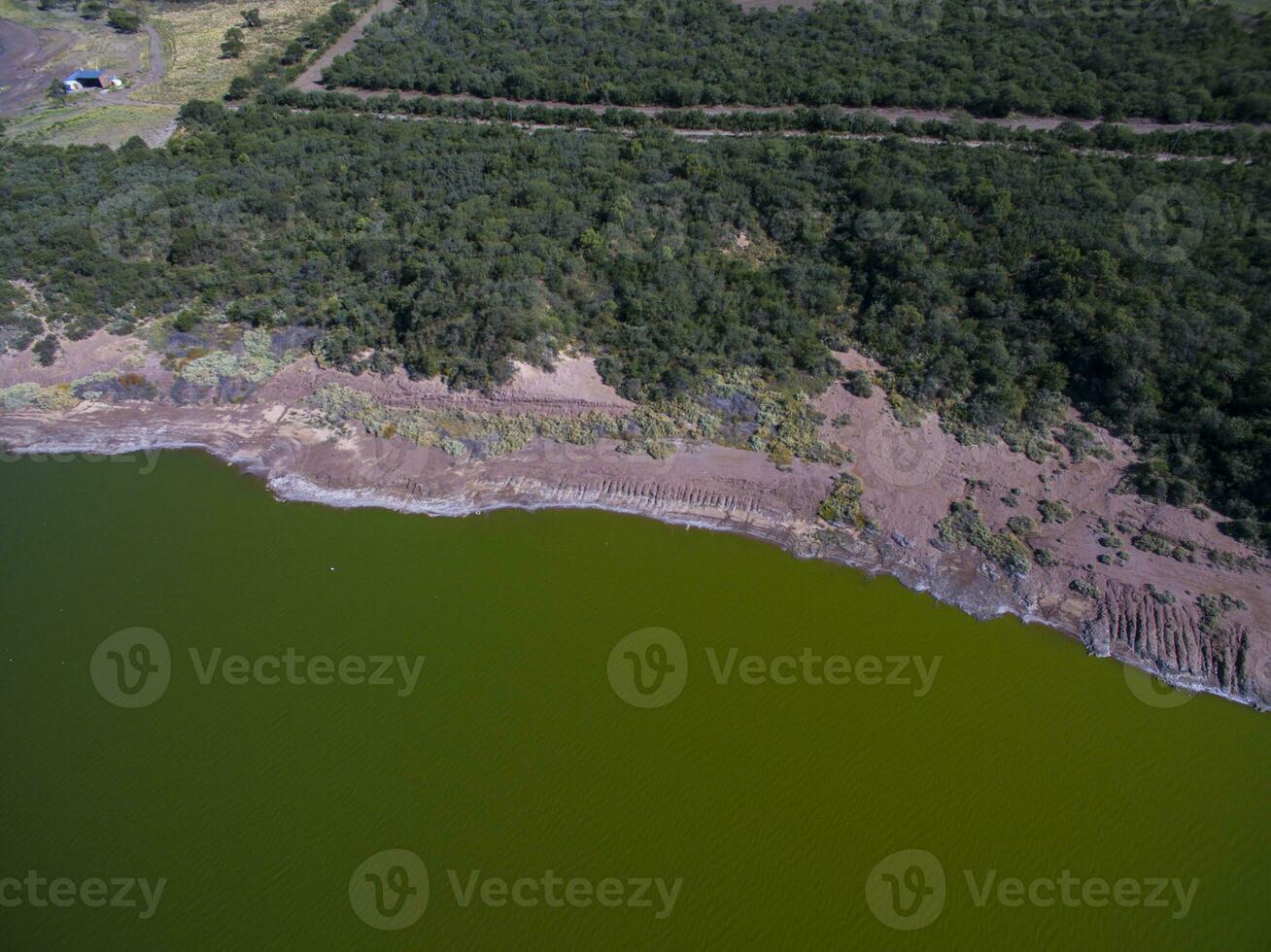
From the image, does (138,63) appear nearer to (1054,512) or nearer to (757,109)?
(757,109)

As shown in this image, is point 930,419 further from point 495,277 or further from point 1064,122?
point 1064,122

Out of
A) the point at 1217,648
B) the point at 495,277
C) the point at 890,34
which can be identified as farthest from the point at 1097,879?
the point at 890,34

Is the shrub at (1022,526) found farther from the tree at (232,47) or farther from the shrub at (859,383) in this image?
the tree at (232,47)

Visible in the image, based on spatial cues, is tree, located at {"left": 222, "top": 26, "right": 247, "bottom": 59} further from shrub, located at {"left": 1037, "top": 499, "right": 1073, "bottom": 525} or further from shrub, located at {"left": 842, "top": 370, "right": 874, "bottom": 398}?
shrub, located at {"left": 1037, "top": 499, "right": 1073, "bottom": 525}

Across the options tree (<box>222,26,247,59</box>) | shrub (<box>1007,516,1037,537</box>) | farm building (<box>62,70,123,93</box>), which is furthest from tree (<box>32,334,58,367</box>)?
shrub (<box>1007,516,1037,537</box>)

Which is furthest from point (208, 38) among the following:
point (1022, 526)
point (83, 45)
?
point (1022, 526)
